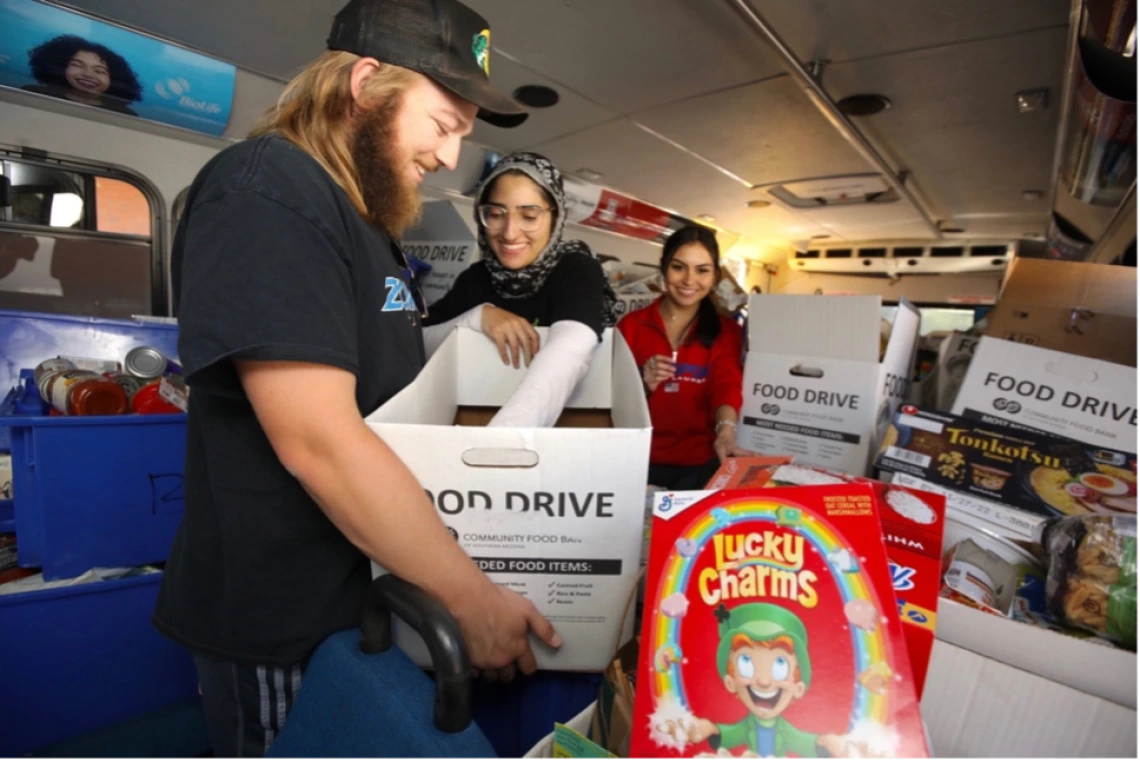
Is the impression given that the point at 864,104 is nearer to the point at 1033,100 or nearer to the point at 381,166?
the point at 1033,100

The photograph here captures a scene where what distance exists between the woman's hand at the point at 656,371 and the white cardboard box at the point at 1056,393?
2.96 feet

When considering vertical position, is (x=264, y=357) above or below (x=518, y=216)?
below

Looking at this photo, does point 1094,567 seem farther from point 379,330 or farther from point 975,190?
point 975,190

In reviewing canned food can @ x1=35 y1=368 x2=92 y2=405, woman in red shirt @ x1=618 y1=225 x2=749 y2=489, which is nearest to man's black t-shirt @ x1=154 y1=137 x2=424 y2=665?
canned food can @ x1=35 y1=368 x2=92 y2=405

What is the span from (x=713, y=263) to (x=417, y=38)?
153cm

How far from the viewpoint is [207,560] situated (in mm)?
730

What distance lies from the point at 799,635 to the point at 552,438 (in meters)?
0.33

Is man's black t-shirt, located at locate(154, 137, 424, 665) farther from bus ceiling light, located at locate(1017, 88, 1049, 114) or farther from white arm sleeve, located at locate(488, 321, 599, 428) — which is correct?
bus ceiling light, located at locate(1017, 88, 1049, 114)

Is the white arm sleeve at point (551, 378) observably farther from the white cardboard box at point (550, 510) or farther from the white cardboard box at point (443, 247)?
the white cardboard box at point (443, 247)

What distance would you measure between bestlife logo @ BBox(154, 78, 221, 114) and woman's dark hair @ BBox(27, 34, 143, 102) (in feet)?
0.35

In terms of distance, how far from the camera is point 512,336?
1167 millimetres

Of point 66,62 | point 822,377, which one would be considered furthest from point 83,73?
point 822,377

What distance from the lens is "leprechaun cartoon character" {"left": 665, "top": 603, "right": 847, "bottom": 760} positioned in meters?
0.42

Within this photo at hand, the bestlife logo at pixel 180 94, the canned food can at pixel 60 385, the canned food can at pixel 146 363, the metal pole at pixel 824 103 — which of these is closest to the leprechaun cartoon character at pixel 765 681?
the canned food can at pixel 60 385
